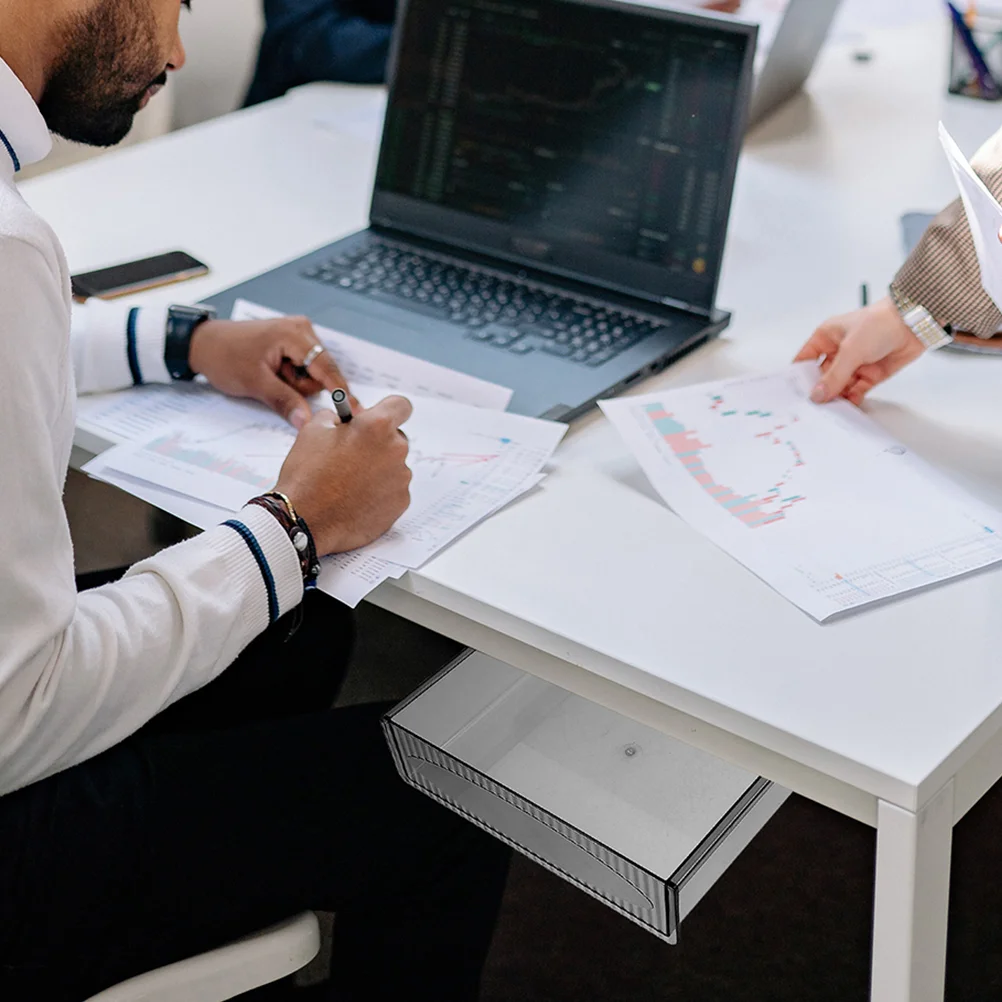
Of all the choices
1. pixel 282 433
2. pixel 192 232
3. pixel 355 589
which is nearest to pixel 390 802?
pixel 355 589

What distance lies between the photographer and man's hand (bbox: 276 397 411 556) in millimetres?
953

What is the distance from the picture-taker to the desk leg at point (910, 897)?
73 cm

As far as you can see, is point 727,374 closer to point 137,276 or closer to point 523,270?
point 523,270

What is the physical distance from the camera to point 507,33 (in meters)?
1.37

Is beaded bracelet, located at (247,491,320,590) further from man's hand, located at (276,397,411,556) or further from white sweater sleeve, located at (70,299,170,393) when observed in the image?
white sweater sleeve, located at (70,299,170,393)

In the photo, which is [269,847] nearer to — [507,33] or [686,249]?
[686,249]

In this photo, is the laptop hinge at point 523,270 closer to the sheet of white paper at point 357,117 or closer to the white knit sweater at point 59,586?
the sheet of white paper at point 357,117

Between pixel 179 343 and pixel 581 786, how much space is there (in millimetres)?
578

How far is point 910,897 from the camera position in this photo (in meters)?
0.74

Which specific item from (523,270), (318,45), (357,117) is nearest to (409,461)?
(523,270)

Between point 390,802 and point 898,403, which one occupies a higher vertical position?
point 898,403

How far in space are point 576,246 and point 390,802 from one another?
0.64m

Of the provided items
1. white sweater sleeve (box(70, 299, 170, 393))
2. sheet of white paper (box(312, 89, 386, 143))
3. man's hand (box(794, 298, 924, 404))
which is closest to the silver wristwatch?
man's hand (box(794, 298, 924, 404))

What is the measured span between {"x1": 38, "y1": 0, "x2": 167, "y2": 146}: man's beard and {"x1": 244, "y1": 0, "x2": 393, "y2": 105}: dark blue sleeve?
3.33 ft
